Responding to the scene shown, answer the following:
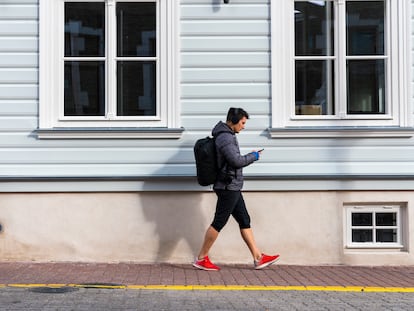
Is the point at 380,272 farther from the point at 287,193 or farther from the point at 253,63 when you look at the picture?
the point at 253,63

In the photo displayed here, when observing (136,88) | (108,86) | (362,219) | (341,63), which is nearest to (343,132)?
(341,63)

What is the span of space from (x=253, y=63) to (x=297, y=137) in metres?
1.13

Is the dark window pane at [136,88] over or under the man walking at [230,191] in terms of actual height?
over

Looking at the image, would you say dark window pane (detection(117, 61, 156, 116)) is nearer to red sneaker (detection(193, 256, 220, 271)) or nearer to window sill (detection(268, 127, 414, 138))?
window sill (detection(268, 127, 414, 138))

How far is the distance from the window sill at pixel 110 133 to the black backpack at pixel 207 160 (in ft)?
2.29

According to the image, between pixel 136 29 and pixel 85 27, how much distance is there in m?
0.69

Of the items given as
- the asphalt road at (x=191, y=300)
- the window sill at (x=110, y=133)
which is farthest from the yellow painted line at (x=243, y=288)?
the window sill at (x=110, y=133)

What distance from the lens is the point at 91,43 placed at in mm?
9234

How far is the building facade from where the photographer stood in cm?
893

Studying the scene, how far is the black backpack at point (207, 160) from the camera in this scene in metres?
8.26

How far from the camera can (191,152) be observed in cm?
897

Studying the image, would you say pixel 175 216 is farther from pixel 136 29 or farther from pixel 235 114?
pixel 136 29

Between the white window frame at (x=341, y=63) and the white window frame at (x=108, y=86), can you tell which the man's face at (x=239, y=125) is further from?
the white window frame at (x=108, y=86)

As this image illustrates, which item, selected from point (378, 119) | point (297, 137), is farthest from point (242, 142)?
point (378, 119)
